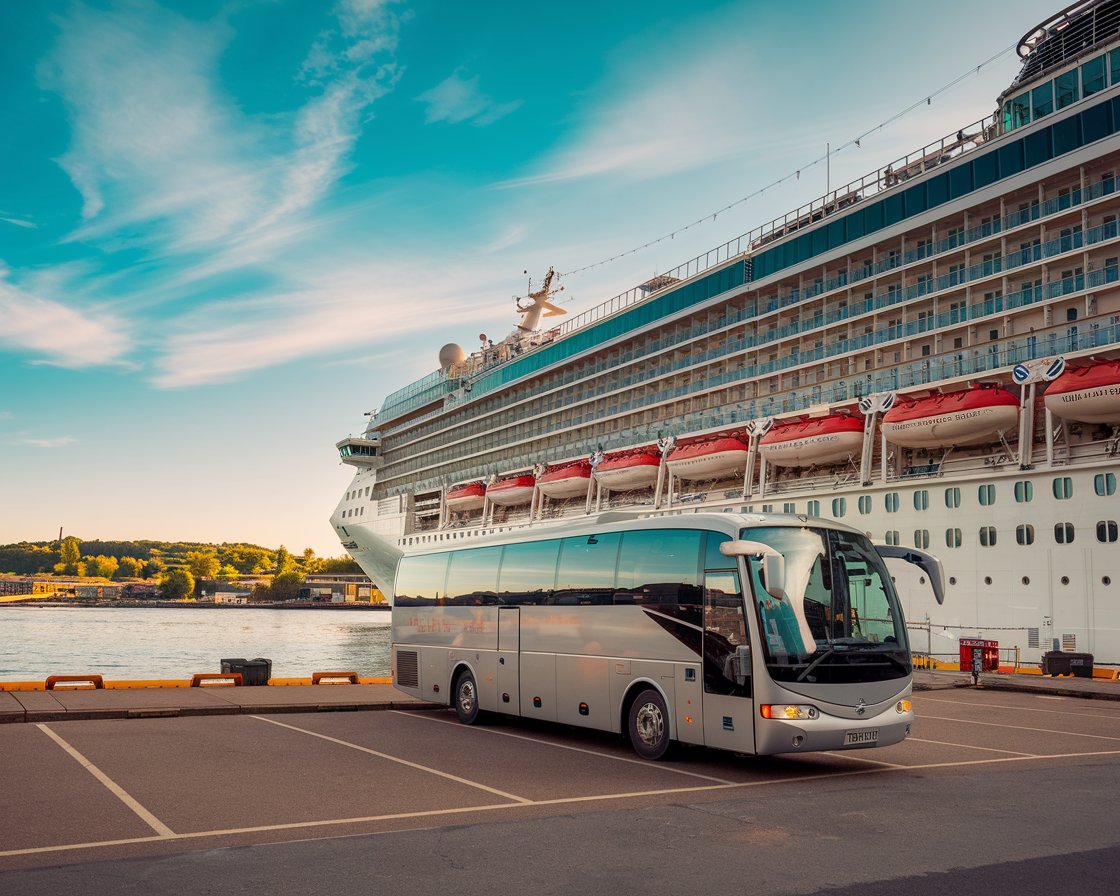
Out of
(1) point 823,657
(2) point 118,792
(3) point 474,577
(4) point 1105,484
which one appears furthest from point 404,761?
(4) point 1105,484

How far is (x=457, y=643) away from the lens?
16.3m

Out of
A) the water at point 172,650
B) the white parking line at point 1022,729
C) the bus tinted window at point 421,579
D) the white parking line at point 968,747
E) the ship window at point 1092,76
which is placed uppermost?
the ship window at point 1092,76

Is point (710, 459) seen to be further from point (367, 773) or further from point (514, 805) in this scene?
point (514, 805)

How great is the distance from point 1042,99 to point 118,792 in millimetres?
35898

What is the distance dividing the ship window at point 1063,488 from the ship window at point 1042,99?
13.9 meters

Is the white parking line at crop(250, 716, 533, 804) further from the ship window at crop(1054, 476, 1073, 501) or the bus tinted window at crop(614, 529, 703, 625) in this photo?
the ship window at crop(1054, 476, 1073, 501)

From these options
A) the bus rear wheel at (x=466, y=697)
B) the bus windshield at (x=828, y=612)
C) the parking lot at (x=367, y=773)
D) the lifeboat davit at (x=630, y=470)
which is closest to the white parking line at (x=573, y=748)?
the parking lot at (x=367, y=773)

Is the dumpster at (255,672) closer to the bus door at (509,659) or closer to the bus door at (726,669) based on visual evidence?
the bus door at (509,659)

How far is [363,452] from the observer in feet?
Result: 261

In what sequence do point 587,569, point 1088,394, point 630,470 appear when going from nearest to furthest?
point 587,569 < point 1088,394 < point 630,470

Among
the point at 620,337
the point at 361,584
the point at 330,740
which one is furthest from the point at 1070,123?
the point at 361,584

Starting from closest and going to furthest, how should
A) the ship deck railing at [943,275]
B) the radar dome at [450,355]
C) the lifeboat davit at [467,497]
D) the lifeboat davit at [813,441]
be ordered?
1. the ship deck railing at [943,275]
2. the lifeboat davit at [813,441]
3. the lifeboat davit at [467,497]
4. the radar dome at [450,355]

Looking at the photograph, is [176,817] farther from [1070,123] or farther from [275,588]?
[275,588]

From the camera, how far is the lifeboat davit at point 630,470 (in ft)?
150
